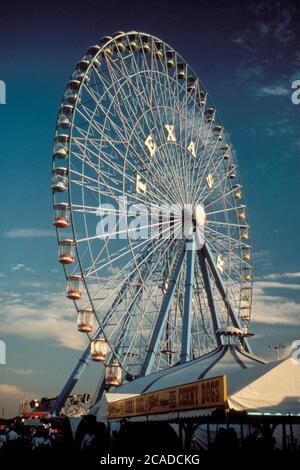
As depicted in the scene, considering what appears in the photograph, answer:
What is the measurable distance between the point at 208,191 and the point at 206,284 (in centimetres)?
557

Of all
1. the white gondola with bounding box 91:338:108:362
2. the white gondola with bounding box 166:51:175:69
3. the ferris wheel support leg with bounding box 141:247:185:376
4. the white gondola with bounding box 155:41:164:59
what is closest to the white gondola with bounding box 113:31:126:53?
the white gondola with bounding box 155:41:164:59

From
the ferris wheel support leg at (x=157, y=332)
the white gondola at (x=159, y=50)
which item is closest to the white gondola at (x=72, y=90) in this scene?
the white gondola at (x=159, y=50)

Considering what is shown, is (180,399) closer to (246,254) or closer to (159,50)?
(159,50)

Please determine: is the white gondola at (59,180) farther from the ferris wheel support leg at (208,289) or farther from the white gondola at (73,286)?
the ferris wheel support leg at (208,289)

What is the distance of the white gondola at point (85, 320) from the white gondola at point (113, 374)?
132 inches

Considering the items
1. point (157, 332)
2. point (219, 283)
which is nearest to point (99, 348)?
point (157, 332)

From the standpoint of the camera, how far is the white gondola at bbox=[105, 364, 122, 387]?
23922 mm

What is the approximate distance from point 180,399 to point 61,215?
39.7 feet

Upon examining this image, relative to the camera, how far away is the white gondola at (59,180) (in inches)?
827

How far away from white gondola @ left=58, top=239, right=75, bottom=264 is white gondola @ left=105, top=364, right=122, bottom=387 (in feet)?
19.1

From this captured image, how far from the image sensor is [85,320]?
21203 millimetres

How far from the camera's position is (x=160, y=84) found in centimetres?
2769

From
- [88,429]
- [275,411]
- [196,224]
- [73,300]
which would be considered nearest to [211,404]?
[275,411]

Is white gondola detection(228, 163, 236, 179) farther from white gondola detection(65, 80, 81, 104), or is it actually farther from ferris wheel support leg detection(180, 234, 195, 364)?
white gondola detection(65, 80, 81, 104)
